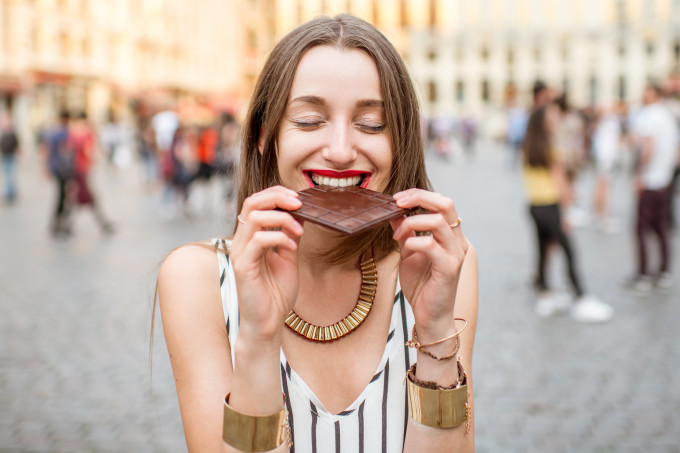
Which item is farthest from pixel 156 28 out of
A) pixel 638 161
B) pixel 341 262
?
pixel 341 262

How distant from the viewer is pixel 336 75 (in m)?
1.67

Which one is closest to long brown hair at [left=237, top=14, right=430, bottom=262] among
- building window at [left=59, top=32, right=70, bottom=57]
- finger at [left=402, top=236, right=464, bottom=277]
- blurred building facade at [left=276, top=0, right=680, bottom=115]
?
finger at [left=402, top=236, right=464, bottom=277]

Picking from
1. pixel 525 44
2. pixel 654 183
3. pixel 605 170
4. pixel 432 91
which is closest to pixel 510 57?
pixel 525 44

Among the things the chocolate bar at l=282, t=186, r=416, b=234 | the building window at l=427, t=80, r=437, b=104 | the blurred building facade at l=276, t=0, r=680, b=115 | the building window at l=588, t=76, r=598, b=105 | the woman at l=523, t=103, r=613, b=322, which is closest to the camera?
the chocolate bar at l=282, t=186, r=416, b=234

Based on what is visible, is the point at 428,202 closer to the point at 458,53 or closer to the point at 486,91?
the point at 458,53

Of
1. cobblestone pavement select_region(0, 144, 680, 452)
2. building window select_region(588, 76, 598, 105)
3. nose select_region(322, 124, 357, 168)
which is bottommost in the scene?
cobblestone pavement select_region(0, 144, 680, 452)

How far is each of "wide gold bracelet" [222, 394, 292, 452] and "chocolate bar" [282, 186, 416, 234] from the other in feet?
1.37

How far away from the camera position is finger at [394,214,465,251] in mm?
1482

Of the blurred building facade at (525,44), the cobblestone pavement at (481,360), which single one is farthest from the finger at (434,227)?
the blurred building facade at (525,44)

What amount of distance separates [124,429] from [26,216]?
954 centimetres

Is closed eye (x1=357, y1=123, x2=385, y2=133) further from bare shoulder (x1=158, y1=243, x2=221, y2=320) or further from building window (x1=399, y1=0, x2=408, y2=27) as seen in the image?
building window (x1=399, y1=0, x2=408, y2=27)

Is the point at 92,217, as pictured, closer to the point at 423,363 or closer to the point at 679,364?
the point at 679,364

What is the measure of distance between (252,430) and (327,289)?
508 millimetres

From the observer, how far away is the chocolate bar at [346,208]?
4.66ft
